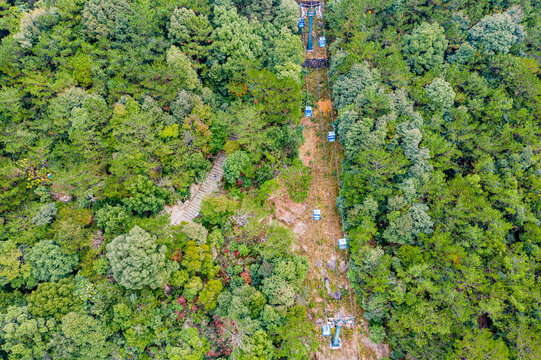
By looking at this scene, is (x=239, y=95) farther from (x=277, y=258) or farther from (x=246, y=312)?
(x=246, y=312)

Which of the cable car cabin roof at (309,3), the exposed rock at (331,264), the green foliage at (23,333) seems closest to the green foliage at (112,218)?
the green foliage at (23,333)

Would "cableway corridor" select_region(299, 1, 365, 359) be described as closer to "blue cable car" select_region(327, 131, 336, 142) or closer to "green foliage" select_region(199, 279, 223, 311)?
"blue cable car" select_region(327, 131, 336, 142)

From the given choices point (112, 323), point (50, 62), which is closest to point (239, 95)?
point (50, 62)

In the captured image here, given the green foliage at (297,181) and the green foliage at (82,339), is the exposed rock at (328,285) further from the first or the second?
the green foliage at (82,339)

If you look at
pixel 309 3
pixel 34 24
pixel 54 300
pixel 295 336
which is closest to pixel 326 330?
pixel 295 336

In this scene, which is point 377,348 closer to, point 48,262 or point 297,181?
point 297,181
